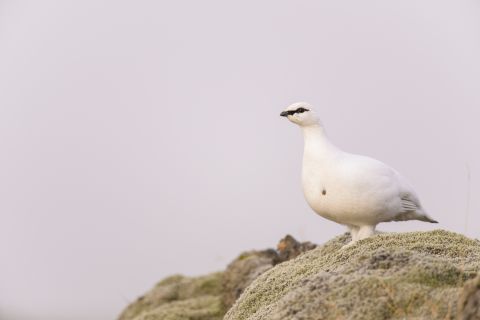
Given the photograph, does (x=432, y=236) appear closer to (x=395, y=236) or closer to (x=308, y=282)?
(x=395, y=236)

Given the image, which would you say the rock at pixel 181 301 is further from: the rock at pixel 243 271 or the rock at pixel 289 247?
the rock at pixel 289 247

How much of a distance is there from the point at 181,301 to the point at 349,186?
21.8 ft

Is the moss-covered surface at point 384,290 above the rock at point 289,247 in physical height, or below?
above

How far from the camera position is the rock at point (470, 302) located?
4035mm

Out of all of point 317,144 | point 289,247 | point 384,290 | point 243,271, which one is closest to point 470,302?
point 384,290

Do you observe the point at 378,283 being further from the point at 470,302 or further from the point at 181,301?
the point at 181,301

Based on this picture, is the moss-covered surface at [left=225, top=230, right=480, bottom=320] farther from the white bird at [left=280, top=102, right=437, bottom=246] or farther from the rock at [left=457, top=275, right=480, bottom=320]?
the white bird at [left=280, top=102, right=437, bottom=246]

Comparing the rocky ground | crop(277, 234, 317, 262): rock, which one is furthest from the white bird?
crop(277, 234, 317, 262): rock

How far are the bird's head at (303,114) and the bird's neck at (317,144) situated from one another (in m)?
0.07

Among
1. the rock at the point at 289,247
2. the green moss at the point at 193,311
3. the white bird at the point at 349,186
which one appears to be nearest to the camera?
the white bird at the point at 349,186

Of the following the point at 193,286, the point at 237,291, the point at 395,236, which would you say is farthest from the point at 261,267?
the point at 395,236

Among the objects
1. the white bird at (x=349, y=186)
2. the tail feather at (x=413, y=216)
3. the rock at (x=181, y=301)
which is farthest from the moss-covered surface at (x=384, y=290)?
the rock at (x=181, y=301)

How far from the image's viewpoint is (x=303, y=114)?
8.85m

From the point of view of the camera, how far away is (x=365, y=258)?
580cm
